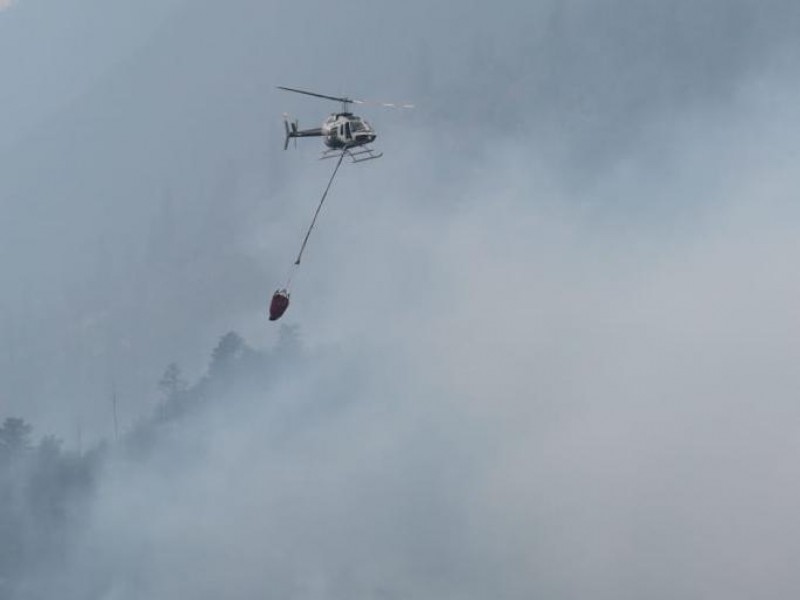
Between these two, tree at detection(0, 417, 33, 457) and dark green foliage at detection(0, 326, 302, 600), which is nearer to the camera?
dark green foliage at detection(0, 326, 302, 600)

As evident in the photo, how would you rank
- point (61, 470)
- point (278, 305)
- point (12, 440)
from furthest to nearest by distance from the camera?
1. point (12, 440)
2. point (61, 470)
3. point (278, 305)

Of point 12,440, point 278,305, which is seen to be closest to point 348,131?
point 278,305

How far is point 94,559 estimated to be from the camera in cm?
15488

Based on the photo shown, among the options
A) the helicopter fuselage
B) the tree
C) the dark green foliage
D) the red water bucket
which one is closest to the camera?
the red water bucket

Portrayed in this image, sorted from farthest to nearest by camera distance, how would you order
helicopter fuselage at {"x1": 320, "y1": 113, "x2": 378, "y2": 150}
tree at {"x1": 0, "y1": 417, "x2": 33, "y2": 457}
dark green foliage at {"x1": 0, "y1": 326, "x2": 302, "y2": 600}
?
tree at {"x1": 0, "y1": 417, "x2": 33, "y2": 457} < dark green foliage at {"x1": 0, "y1": 326, "x2": 302, "y2": 600} < helicopter fuselage at {"x1": 320, "y1": 113, "x2": 378, "y2": 150}

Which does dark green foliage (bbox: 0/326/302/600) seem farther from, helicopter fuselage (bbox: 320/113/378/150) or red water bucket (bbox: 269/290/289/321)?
red water bucket (bbox: 269/290/289/321)

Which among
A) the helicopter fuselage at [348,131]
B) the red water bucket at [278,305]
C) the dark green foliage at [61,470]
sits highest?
the dark green foliage at [61,470]

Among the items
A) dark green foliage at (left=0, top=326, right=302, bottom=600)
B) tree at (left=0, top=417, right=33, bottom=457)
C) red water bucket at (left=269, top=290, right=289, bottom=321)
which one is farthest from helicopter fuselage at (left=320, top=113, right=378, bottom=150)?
tree at (left=0, top=417, right=33, bottom=457)

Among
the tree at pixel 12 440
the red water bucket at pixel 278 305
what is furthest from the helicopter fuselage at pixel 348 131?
the tree at pixel 12 440

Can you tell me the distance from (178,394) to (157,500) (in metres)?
22.9

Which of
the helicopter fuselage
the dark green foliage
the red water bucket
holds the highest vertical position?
the dark green foliage

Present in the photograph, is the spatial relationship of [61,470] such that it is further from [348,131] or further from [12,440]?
[348,131]

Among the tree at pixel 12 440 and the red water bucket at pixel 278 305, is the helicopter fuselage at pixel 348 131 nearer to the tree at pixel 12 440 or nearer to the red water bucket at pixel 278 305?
the red water bucket at pixel 278 305

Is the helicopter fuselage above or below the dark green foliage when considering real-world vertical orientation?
below
